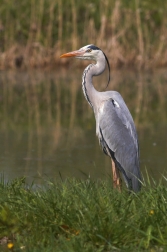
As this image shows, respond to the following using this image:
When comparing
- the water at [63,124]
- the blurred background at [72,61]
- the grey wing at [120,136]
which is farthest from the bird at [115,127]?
the blurred background at [72,61]

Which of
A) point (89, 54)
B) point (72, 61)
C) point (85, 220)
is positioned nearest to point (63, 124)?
point (89, 54)

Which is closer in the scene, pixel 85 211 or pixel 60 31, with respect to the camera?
pixel 85 211

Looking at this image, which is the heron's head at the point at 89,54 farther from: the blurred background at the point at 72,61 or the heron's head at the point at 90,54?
the blurred background at the point at 72,61

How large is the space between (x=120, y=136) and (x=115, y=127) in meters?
0.09

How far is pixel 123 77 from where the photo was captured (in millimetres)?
15680

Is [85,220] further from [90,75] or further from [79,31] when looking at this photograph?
[79,31]

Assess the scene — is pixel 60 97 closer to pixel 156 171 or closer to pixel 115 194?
pixel 156 171

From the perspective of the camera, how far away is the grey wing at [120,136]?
5984mm

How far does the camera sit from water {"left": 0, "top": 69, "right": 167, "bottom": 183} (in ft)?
25.3

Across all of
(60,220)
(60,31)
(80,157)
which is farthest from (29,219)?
(60,31)

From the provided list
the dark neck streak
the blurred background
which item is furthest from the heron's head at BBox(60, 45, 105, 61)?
the blurred background

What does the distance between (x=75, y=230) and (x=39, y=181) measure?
2820mm

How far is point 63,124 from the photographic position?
10438 mm

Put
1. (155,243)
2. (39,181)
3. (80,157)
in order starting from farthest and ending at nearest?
(80,157) → (39,181) → (155,243)
